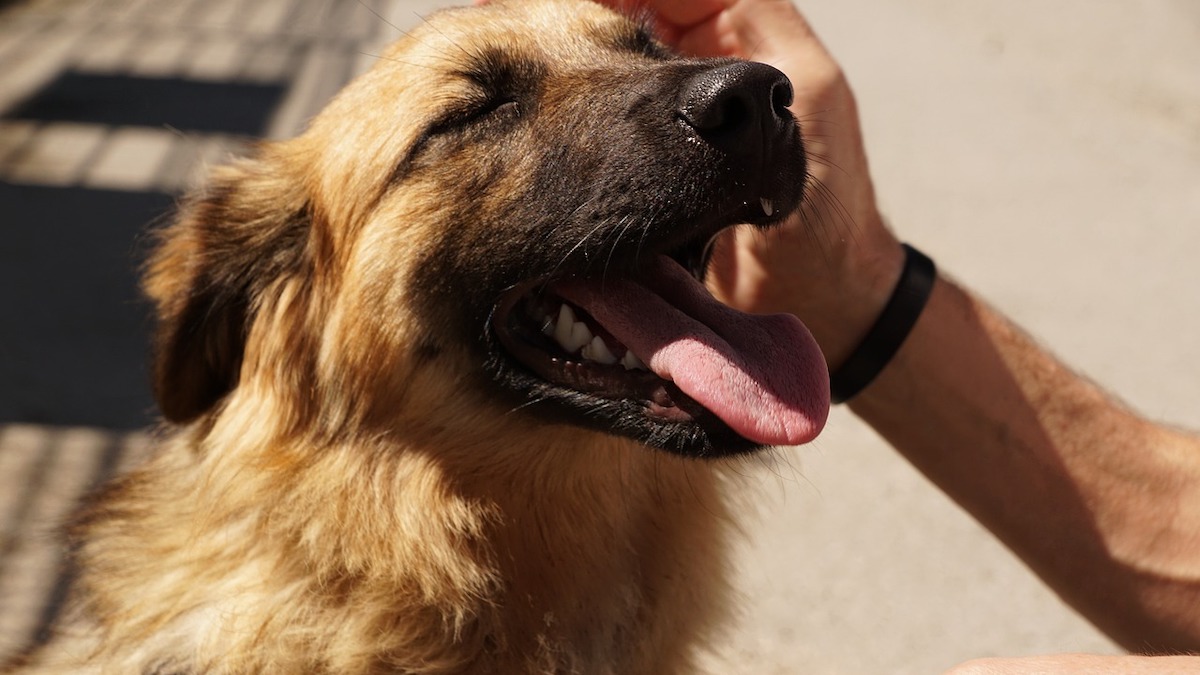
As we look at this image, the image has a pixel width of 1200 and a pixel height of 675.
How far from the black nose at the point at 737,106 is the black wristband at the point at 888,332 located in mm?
1000

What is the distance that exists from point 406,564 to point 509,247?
0.77 metres

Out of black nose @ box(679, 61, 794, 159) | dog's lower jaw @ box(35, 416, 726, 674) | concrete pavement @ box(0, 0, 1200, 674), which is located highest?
black nose @ box(679, 61, 794, 159)

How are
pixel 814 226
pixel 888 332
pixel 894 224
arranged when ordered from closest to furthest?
pixel 814 226, pixel 888 332, pixel 894 224

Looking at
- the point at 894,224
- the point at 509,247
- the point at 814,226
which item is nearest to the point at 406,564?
the point at 509,247

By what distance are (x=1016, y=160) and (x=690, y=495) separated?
5601 mm

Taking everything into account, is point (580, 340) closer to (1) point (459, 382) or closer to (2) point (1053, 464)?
(1) point (459, 382)

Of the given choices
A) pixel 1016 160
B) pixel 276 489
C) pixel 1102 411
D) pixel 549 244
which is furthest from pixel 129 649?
pixel 1016 160

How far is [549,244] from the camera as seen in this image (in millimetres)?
2520

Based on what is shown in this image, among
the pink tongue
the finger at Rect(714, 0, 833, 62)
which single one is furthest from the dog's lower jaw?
the finger at Rect(714, 0, 833, 62)

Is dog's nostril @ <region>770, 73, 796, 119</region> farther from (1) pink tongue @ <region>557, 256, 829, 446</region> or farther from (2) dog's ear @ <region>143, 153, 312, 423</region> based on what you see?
→ (2) dog's ear @ <region>143, 153, 312, 423</region>

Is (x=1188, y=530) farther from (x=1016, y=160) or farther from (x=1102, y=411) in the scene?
(x=1016, y=160)

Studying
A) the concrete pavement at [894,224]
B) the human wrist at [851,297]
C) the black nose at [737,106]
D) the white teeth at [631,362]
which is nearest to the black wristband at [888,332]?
the human wrist at [851,297]

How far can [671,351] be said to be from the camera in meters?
2.47

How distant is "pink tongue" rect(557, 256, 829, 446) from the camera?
2.40 metres
